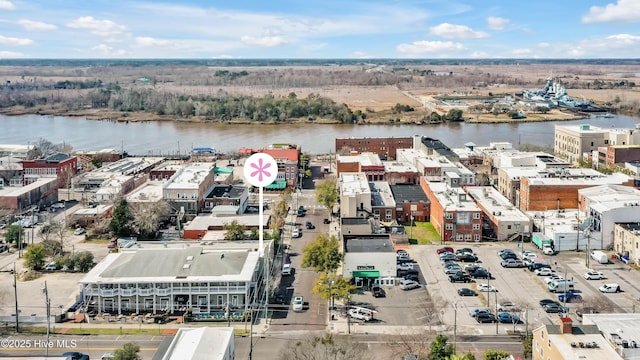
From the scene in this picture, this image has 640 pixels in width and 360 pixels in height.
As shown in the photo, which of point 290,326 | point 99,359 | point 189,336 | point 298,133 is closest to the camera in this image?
point 189,336

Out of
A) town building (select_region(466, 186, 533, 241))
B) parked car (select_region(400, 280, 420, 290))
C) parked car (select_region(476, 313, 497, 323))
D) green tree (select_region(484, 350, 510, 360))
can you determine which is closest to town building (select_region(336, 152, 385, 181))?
town building (select_region(466, 186, 533, 241))

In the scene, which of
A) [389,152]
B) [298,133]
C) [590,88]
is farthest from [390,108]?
[590,88]

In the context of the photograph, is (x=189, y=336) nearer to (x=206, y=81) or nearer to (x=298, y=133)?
(x=298, y=133)

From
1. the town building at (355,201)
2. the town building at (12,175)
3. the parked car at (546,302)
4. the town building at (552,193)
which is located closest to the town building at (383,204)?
the town building at (355,201)

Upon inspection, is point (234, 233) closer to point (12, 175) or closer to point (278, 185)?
point (278, 185)

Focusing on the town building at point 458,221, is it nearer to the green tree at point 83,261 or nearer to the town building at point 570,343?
the town building at point 570,343

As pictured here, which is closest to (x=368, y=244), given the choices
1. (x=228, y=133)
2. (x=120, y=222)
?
(x=120, y=222)
